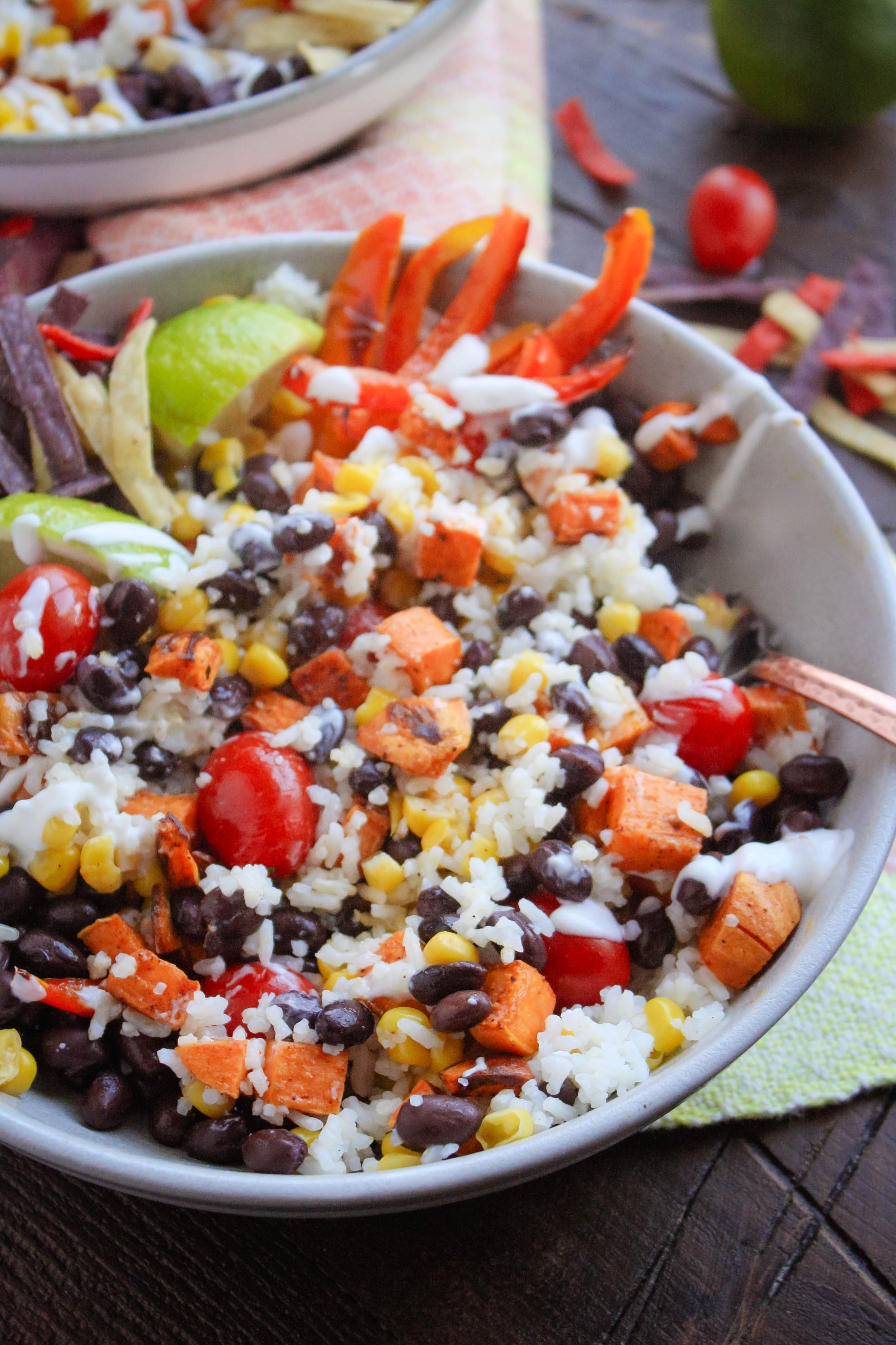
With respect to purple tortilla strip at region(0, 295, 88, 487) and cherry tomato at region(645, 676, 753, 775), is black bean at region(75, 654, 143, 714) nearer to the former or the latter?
purple tortilla strip at region(0, 295, 88, 487)

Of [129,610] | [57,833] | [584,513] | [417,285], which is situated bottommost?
[57,833]

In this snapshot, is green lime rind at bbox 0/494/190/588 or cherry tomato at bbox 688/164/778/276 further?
cherry tomato at bbox 688/164/778/276

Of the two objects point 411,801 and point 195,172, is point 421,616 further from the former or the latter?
point 195,172

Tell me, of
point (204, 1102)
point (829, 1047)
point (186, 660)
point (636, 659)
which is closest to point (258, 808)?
point (186, 660)

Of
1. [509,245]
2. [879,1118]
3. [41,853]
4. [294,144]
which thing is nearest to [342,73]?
[294,144]

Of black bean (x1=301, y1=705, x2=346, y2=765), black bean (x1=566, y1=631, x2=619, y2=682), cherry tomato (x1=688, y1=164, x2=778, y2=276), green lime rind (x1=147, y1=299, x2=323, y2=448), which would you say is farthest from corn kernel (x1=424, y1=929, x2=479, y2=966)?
cherry tomato (x1=688, y1=164, x2=778, y2=276)

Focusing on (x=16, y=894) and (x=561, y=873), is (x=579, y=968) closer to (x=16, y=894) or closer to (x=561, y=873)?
(x=561, y=873)
